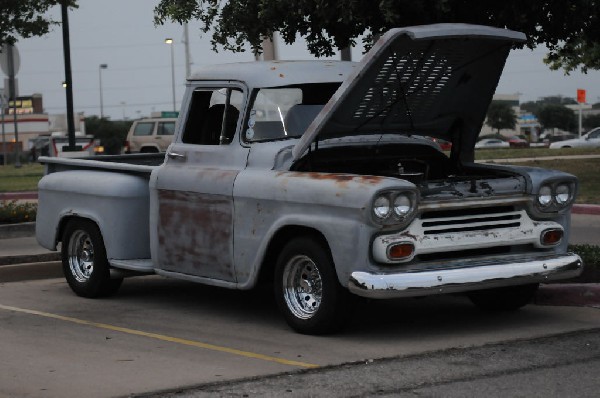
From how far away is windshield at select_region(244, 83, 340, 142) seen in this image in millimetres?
9578

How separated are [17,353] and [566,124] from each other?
122m

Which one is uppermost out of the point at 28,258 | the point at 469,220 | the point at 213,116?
the point at 213,116

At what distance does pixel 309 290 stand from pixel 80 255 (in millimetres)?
3136

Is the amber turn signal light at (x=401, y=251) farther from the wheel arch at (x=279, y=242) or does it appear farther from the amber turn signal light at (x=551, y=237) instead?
the amber turn signal light at (x=551, y=237)

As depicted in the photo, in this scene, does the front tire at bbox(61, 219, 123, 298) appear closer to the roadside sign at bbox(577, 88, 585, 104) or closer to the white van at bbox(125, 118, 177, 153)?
the white van at bbox(125, 118, 177, 153)

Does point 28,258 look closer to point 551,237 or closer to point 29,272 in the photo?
point 29,272

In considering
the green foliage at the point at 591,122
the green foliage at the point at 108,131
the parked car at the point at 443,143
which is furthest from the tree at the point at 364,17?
the green foliage at the point at 591,122

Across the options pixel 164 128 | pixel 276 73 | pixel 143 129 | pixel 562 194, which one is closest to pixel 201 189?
pixel 276 73

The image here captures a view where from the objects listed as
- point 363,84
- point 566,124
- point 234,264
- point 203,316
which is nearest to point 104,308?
point 203,316

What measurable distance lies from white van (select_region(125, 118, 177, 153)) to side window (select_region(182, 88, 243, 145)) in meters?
33.8

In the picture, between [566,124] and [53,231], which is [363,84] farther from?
[566,124]

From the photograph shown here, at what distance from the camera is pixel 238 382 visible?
7.17 metres

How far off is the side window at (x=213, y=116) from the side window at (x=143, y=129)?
34881 millimetres

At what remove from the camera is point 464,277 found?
845cm
